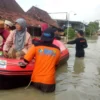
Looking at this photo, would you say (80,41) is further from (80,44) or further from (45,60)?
(45,60)

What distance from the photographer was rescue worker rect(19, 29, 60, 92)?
5.29 m

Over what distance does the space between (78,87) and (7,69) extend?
1.78 metres

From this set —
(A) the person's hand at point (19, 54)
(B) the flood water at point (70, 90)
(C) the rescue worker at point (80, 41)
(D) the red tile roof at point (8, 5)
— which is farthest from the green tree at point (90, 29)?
(A) the person's hand at point (19, 54)

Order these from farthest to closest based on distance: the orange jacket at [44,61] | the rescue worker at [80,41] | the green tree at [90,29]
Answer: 1. the green tree at [90,29]
2. the rescue worker at [80,41]
3. the orange jacket at [44,61]

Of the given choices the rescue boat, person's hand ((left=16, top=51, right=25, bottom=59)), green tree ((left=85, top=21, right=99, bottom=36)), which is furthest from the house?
green tree ((left=85, top=21, right=99, bottom=36))

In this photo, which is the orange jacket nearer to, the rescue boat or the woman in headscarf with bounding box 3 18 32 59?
the rescue boat

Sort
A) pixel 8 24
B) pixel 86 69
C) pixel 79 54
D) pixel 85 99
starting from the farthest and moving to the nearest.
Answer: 1. pixel 79 54
2. pixel 86 69
3. pixel 8 24
4. pixel 85 99

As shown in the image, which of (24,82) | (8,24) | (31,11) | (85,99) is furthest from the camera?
(31,11)

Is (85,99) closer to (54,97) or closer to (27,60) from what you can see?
(54,97)

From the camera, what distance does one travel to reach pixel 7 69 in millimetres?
5336

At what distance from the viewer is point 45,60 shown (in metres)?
5.28

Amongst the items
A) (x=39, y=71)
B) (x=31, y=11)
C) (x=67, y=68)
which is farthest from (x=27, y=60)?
(x=31, y=11)

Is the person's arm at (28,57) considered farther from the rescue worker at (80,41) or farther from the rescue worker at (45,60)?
the rescue worker at (80,41)

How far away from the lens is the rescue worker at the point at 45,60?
5.29m
